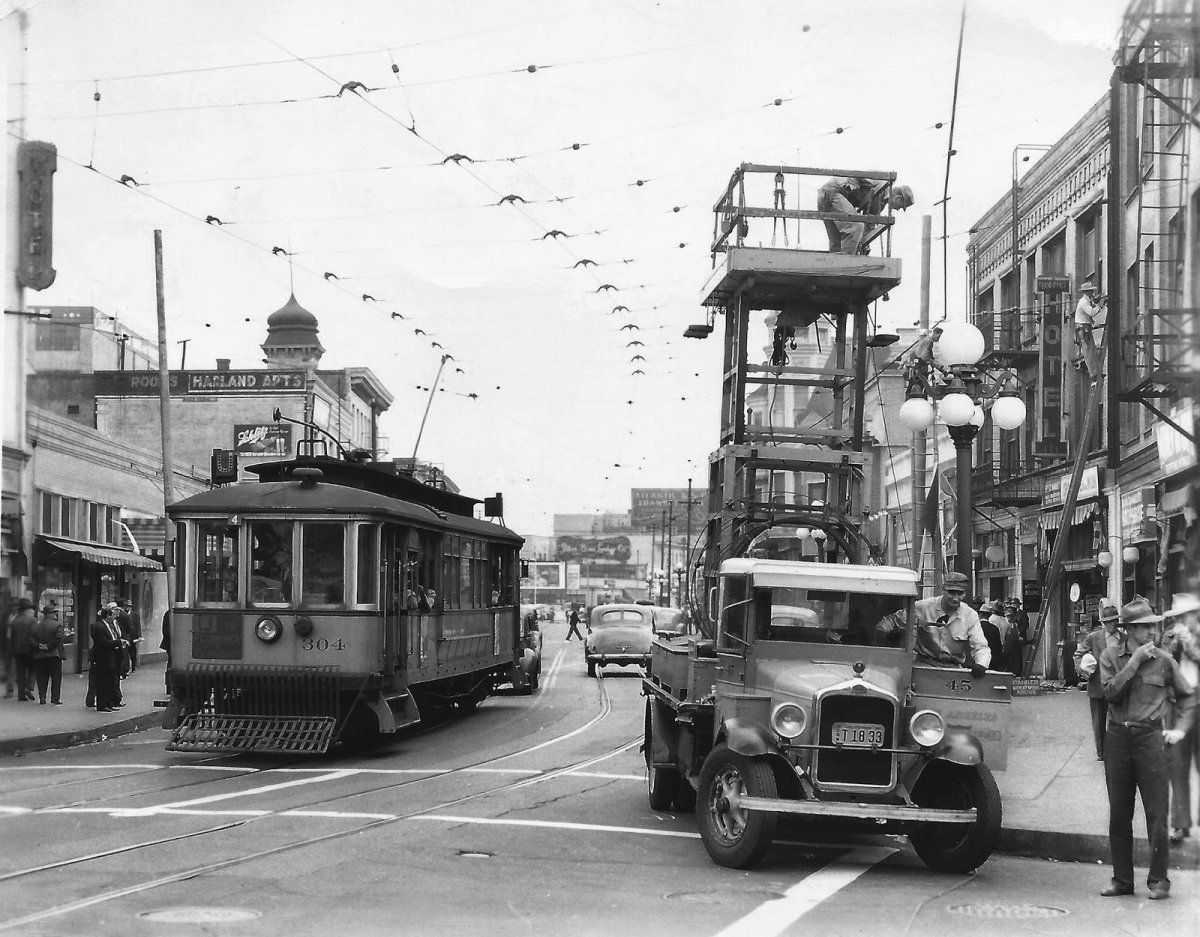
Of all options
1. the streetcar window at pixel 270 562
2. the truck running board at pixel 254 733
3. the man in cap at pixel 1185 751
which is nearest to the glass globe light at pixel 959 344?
the man in cap at pixel 1185 751

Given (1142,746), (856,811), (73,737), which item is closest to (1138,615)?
(1142,746)

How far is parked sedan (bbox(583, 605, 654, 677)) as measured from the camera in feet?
124

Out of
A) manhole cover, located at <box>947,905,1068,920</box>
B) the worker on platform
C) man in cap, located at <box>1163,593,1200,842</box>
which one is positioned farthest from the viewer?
the worker on platform

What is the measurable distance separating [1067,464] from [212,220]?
59.2 feet

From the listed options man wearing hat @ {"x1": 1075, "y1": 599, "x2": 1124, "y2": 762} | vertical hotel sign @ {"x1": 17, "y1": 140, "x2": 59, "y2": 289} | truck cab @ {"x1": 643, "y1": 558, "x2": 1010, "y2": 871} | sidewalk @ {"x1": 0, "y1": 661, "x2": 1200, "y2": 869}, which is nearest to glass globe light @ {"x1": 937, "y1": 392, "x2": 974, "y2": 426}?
man wearing hat @ {"x1": 1075, "y1": 599, "x2": 1124, "y2": 762}

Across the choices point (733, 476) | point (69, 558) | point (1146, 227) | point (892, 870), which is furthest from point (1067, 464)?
point (892, 870)

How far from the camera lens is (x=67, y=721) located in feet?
71.5

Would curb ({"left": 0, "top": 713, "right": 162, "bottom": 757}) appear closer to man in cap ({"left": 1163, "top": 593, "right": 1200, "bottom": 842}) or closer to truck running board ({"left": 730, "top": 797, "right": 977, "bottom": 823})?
truck running board ({"left": 730, "top": 797, "right": 977, "bottom": 823})

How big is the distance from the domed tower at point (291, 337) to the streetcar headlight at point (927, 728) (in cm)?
7833

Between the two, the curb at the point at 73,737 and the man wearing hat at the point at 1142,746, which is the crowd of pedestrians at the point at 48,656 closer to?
the curb at the point at 73,737

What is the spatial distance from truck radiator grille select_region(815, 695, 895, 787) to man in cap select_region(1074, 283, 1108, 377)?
1953cm

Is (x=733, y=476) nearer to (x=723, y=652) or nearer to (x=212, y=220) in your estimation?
(x=723, y=652)

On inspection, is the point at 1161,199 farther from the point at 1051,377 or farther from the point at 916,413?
the point at 1051,377

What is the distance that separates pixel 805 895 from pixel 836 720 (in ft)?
4.76
